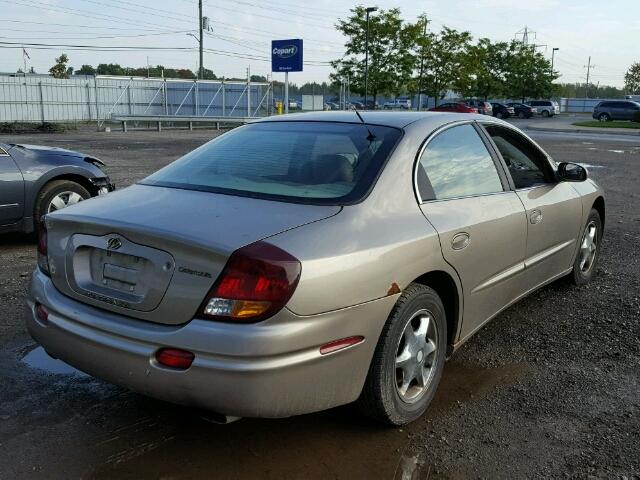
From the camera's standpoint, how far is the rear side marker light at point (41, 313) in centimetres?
299

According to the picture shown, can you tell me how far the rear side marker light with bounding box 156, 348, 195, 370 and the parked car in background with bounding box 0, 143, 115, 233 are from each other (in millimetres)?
4629

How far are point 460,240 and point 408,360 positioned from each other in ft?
2.33

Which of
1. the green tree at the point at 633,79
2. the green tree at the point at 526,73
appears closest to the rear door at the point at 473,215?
the green tree at the point at 526,73

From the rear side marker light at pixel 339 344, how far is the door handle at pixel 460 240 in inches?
34.3

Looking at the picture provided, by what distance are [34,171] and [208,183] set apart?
4.07 metres

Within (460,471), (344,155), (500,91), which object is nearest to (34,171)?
(344,155)

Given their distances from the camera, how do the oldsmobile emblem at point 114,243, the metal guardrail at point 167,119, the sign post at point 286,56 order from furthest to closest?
1. the sign post at point 286,56
2. the metal guardrail at point 167,119
3. the oldsmobile emblem at point 114,243

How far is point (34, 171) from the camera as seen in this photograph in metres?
6.59

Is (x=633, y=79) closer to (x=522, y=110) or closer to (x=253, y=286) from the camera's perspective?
(x=522, y=110)

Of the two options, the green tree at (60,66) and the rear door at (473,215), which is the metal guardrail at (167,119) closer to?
the rear door at (473,215)

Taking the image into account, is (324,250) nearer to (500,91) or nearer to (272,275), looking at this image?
(272,275)

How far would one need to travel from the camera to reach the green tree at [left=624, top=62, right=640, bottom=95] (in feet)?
305

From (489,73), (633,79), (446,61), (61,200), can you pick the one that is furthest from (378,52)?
(633,79)

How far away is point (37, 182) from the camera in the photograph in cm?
658
